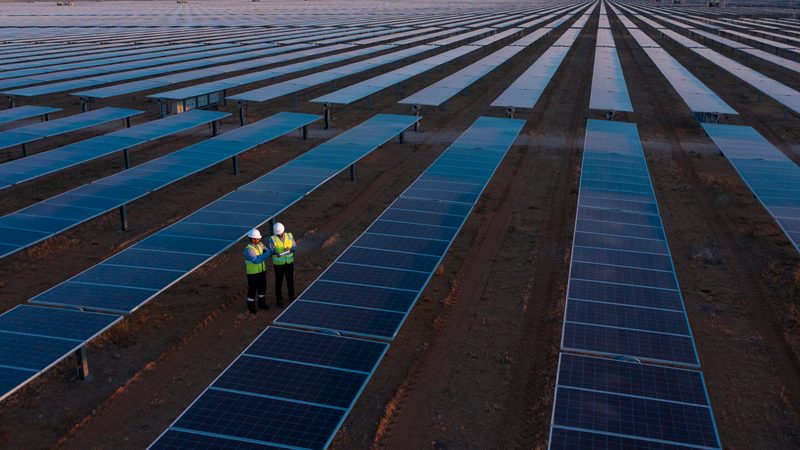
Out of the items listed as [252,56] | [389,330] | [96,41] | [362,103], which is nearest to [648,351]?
[389,330]

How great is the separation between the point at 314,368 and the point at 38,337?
4137mm

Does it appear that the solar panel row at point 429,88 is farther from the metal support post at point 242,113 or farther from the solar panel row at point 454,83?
the metal support post at point 242,113

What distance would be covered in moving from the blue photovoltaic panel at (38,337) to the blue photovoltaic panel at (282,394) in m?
2.32

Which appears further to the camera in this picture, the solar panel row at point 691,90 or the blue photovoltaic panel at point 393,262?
the solar panel row at point 691,90

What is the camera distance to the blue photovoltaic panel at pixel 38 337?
29.3ft

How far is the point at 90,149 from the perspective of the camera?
20.6 m

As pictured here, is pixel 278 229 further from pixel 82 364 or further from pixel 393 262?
pixel 82 364

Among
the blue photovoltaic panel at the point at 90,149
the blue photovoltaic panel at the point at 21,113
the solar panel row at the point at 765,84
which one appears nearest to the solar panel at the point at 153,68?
the blue photovoltaic panel at the point at 21,113

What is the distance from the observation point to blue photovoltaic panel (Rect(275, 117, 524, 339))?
10617 millimetres

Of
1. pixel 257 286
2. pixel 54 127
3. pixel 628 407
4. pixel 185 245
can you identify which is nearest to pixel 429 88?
pixel 54 127

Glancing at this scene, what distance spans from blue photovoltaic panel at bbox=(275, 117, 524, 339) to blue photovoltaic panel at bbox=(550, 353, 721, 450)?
9.37 feet

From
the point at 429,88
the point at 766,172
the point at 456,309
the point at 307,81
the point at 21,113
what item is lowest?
the point at 456,309

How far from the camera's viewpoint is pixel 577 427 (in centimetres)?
802

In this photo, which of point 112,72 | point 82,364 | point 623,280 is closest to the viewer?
point 82,364
